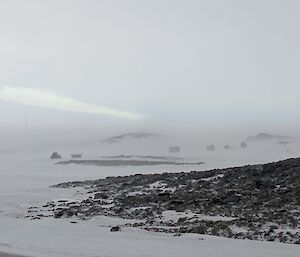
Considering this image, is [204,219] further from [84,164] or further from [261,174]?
[84,164]

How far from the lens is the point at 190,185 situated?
19.1 metres

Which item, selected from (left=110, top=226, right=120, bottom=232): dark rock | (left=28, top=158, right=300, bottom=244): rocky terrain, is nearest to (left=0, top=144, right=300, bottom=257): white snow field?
(left=110, top=226, right=120, bottom=232): dark rock

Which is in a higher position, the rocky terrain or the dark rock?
the rocky terrain

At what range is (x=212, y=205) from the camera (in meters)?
14.5

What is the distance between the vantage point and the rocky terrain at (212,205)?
36.0 ft

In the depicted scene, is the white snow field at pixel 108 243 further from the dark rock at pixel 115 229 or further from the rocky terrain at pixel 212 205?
the rocky terrain at pixel 212 205

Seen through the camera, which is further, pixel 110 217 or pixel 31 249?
pixel 110 217

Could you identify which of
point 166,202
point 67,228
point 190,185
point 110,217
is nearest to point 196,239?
point 67,228

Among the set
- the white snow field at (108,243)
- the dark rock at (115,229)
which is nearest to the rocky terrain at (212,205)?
the dark rock at (115,229)

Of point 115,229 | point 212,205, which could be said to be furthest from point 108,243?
point 212,205

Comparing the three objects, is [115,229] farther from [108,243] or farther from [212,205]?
[212,205]

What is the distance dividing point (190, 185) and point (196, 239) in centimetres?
938

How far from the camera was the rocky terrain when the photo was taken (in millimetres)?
10977

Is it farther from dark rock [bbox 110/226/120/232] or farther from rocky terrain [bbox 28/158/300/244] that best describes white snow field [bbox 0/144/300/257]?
rocky terrain [bbox 28/158/300/244]
